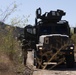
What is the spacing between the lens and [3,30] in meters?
12.5

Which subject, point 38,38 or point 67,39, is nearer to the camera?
point 67,39

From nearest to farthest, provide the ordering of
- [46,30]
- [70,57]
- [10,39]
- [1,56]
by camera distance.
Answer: [1,56] < [10,39] < [70,57] < [46,30]

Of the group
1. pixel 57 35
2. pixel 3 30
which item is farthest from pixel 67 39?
pixel 3 30

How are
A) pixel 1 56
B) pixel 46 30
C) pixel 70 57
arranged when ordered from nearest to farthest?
pixel 1 56 → pixel 70 57 → pixel 46 30

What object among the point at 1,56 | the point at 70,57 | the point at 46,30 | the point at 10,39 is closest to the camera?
the point at 1,56

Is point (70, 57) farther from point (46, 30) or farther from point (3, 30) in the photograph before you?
point (3, 30)

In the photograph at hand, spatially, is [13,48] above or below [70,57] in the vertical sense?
above

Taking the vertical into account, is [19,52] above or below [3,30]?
below

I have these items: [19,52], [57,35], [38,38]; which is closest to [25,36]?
[38,38]

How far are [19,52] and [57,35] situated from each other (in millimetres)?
4562

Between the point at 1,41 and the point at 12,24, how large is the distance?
1.18 meters

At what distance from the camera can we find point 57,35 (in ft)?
59.1

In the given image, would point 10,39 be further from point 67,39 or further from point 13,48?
point 67,39

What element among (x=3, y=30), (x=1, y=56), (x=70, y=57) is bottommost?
(x=70, y=57)
